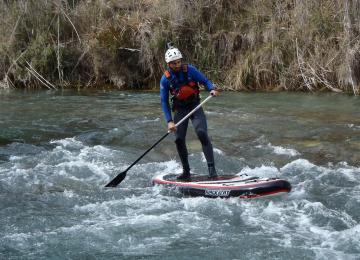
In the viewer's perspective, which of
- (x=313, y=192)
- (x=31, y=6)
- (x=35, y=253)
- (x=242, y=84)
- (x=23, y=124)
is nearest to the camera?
(x=35, y=253)

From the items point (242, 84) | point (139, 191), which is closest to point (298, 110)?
point (242, 84)

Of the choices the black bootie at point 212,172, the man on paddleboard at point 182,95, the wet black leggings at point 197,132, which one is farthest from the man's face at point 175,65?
the black bootie at point 212,172

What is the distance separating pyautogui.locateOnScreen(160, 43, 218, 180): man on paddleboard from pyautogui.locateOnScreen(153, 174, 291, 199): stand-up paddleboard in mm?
210

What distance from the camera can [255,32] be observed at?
54.4ft

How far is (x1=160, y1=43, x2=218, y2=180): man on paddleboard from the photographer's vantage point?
7230mm

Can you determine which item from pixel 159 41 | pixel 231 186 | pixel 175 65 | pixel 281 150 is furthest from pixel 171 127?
pixel 159 41

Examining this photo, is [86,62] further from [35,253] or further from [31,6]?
[35,253]

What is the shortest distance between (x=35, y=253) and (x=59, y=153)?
415 cm

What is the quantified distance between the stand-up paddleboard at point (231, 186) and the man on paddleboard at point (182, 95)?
21 centimetres

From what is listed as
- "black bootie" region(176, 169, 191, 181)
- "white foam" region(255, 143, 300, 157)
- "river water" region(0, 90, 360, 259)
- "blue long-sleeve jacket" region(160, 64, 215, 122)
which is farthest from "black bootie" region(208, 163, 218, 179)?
"white foam" region(255, 143, 300, 157)

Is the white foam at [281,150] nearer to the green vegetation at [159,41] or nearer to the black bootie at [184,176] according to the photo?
the black bootie at [184,176]

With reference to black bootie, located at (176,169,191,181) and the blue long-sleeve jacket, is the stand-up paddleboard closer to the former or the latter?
black bootie, located at (176,169,191,181)

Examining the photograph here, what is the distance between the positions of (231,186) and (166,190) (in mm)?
901

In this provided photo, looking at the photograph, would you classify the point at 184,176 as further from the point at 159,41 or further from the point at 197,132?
the point at 159,41
